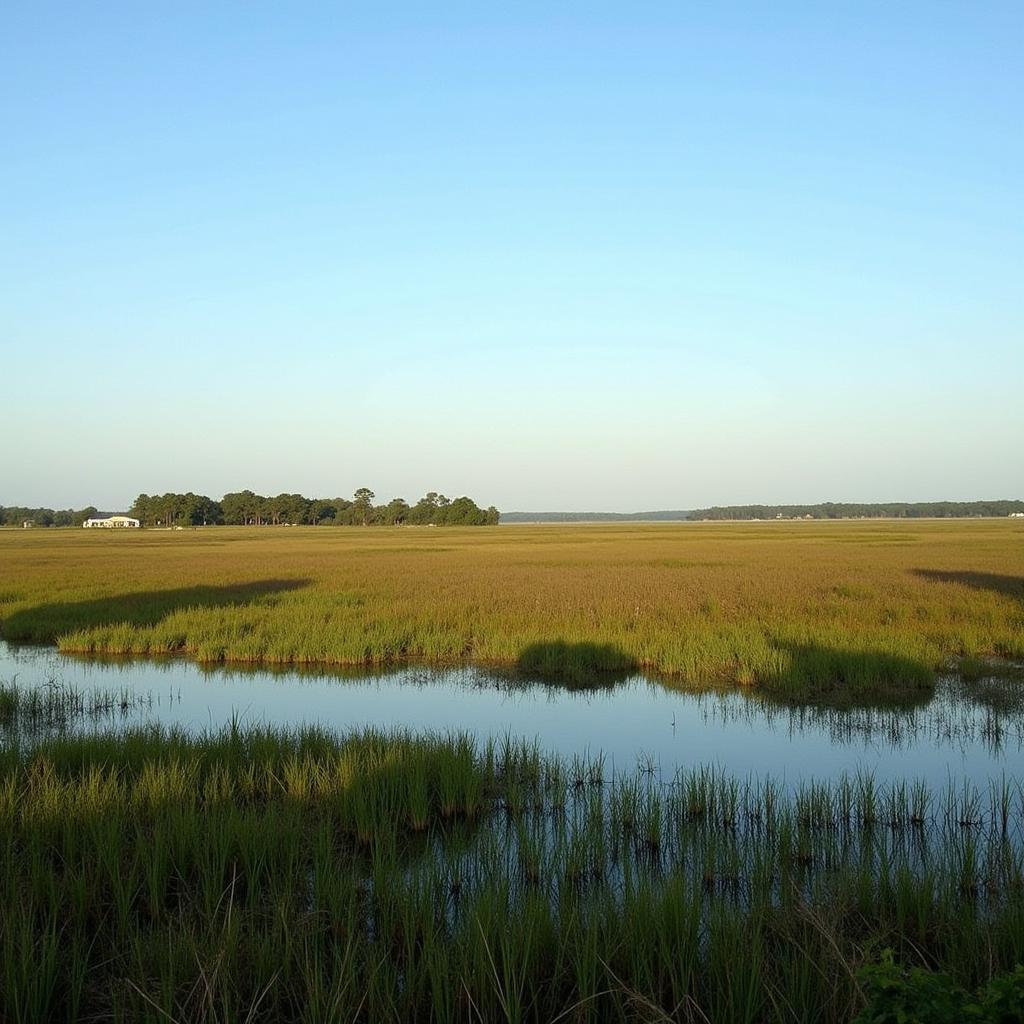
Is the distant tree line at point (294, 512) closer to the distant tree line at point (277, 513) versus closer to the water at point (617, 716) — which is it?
the distant tree line at point (277, 513)

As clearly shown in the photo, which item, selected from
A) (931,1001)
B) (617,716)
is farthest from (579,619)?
(931,1001)

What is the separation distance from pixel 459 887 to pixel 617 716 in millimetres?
6394

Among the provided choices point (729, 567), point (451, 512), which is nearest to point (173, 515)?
point (451, 512)

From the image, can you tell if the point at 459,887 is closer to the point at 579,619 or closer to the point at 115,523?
the point at 579,619

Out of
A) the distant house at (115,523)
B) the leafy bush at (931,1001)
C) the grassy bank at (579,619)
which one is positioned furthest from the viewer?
the distant house at (115,523)

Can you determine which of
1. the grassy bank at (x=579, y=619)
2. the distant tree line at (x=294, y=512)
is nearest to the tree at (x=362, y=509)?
the distant tree line at (x=294, y=512)

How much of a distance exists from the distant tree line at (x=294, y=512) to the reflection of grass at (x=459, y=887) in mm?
155352

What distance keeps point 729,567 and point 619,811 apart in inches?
1189

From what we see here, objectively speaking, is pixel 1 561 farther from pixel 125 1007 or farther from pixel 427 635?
pixel 125 1007

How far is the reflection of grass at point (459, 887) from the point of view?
14.1 ft

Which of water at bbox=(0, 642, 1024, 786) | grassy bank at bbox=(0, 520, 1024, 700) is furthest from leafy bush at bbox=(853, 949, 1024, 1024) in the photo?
grassy bank at bbox=(0, 520, 1024, 700)

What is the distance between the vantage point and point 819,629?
17359 mm

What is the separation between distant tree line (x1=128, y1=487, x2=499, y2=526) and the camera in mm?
161500

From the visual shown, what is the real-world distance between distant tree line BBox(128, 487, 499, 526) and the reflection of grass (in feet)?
510
